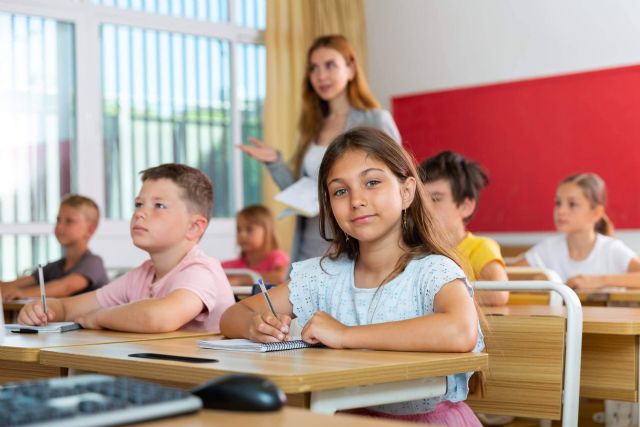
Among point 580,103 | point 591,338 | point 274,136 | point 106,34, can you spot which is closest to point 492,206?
point 580,103

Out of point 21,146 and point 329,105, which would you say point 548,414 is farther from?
point 21,146

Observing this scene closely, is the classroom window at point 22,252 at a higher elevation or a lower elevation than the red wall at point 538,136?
lower

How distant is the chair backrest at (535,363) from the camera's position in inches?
83.2

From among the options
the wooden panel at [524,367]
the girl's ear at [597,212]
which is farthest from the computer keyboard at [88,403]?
the girl's ear at [597,212]

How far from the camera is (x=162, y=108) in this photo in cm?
625

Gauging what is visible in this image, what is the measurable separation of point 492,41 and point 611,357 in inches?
158

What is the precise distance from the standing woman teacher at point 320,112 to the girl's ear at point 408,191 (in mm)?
1504

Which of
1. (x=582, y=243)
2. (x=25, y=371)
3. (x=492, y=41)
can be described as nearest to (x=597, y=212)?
(x=582, y=243)

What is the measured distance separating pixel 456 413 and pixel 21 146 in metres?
4.30

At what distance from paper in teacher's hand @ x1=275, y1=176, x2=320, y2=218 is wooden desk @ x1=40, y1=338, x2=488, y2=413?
165 centimetres

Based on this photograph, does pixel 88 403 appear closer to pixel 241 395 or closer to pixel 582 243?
pixel 241 395

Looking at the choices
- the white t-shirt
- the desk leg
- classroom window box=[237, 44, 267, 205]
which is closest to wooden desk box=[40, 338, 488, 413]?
the desk leg

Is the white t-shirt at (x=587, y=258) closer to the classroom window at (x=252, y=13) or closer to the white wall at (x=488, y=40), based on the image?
the white wall at (x=488, y=40)

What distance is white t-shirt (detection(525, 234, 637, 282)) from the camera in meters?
4.41
